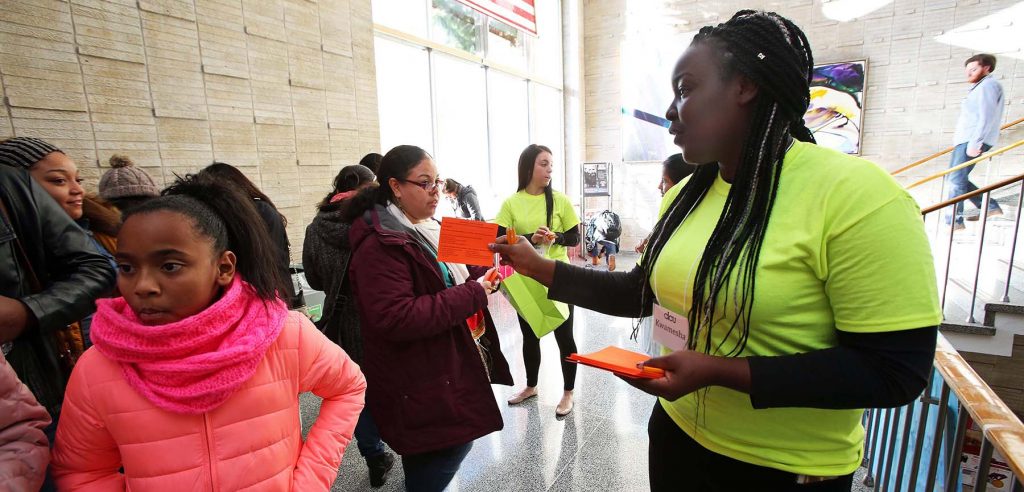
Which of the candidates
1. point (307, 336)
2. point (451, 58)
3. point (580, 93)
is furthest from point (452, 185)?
point (307, 336)

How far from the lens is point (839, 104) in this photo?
7.44 metres

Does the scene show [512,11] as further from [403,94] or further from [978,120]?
[978,120]

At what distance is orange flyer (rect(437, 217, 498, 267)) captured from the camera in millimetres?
1458

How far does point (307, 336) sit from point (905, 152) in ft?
29.5

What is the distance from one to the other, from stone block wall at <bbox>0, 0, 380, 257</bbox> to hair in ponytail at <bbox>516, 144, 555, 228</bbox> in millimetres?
2158

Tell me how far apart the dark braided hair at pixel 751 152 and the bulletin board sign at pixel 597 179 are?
7.80m

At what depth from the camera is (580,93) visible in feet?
29.6

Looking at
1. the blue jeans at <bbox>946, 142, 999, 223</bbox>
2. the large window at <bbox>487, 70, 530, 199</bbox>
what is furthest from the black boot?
the blue jeans at <bbox>946, 142, 999, 223</bbox>

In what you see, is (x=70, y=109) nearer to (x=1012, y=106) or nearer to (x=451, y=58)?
(x=451, y=58)

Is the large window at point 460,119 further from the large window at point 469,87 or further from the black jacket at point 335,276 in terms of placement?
the black jacket at point 335,276

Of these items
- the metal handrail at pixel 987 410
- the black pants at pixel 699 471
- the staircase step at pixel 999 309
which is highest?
the metal handrail at pixel 987 410

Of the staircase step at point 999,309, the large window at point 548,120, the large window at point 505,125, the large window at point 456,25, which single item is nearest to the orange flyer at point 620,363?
the staircase step at point 999,309

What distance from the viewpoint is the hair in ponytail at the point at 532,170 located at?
3.07m

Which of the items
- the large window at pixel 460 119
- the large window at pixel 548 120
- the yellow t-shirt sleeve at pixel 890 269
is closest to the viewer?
the yellow t-shirt sleeve at pixel 890 269
